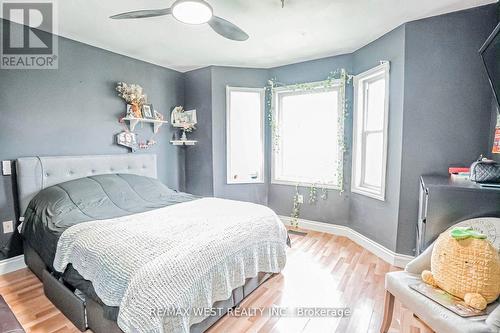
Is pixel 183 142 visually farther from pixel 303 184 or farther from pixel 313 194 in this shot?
pixel 313 194

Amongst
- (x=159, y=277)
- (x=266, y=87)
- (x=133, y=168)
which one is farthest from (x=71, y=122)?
(x=266, y=87)

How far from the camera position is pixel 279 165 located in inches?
157

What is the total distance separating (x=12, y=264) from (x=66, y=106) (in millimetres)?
1748

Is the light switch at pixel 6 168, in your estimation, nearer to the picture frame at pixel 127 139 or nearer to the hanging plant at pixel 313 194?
the picture frame at pixel 127 139

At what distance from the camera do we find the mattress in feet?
6.23

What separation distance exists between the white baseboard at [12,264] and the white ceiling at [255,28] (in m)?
2.46

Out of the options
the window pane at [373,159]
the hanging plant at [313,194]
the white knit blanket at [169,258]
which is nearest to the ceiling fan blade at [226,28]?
the white knit blanket at [169,258]

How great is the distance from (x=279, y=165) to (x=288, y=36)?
6.28 ft

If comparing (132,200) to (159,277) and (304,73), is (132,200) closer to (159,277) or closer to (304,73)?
(159,277)

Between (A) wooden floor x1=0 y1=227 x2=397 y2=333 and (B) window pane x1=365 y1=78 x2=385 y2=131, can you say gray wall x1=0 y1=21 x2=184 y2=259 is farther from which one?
(B) window pane x1=365 y1=78 x2=385 y2=131

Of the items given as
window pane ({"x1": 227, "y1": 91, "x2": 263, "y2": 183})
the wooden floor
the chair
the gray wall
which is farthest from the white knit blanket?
window pane ({"x1": 227, "y1": 91, "x2": 263, "y2": 183})

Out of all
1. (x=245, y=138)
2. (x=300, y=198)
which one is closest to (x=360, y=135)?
(x=300, y=198)

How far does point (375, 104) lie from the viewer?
3072mm

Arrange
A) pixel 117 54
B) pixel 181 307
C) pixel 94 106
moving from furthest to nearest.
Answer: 1. pixel 117 54
2. pixel 94 106
3. pixel 181 307
